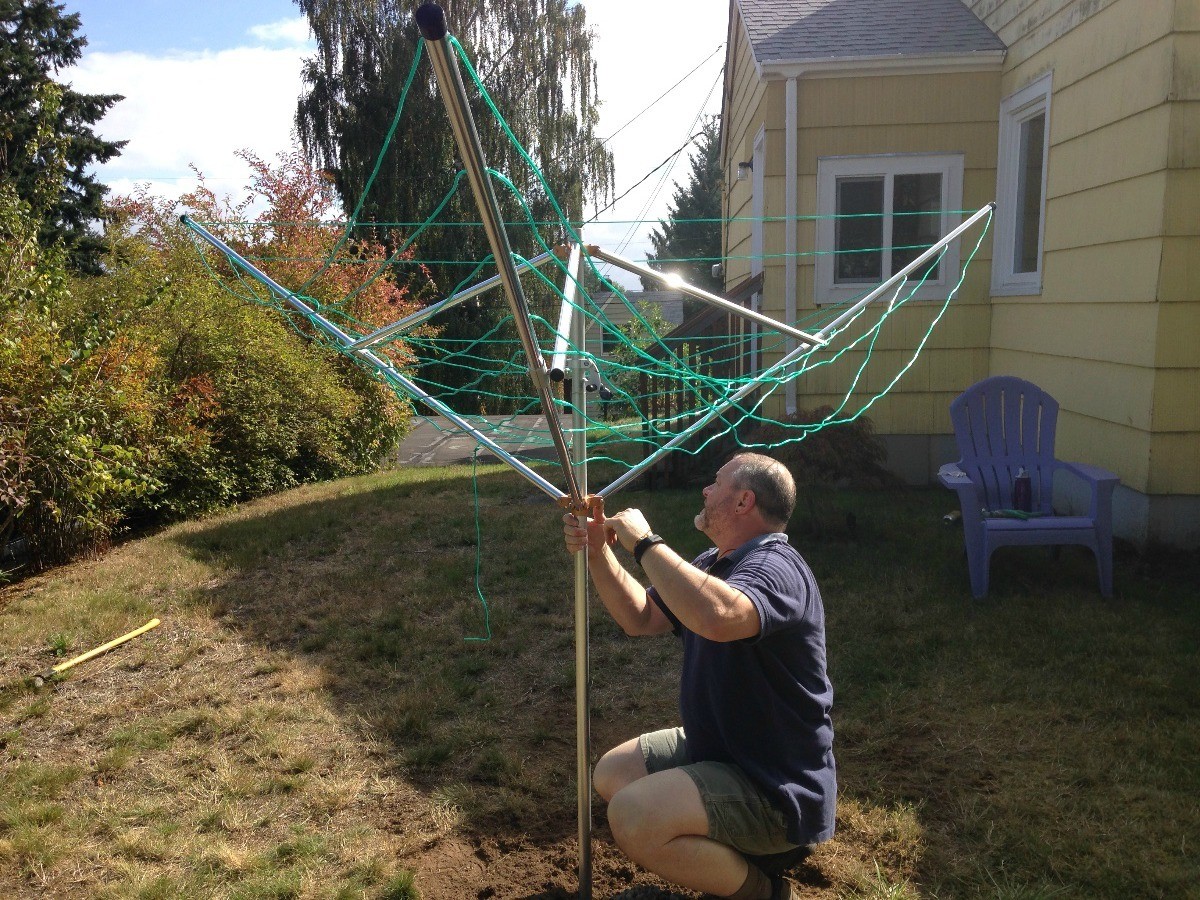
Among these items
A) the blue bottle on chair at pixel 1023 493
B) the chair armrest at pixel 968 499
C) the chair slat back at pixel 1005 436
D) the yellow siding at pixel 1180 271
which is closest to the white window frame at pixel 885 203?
the chair slat back at pixel 1005 436

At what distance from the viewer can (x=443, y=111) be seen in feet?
66.7

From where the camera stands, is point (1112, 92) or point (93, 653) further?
point (1112, 92)

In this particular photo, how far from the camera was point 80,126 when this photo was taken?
24.1m

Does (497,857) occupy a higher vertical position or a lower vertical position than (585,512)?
lower

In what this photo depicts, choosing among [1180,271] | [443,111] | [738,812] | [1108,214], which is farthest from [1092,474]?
[443,111]

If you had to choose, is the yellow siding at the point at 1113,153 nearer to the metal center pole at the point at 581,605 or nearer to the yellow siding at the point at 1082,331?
the yellow siding at the point at 1082,331

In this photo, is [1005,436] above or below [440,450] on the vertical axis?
above

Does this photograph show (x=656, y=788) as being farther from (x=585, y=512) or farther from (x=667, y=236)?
(x=667, y=236)

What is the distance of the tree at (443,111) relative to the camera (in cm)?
1966

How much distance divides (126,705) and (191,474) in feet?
11.8

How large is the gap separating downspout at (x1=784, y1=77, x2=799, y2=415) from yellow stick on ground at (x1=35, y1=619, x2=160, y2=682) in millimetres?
4645

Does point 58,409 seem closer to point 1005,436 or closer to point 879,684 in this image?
point 879,684

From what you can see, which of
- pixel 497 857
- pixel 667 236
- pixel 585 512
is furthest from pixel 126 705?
pixel 667 236

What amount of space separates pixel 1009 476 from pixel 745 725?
12.0 ft
